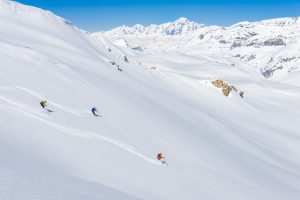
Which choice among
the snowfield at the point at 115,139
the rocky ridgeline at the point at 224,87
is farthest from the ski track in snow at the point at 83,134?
the rocky ridgeline at the point at 224,87

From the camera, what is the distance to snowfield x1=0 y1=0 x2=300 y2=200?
13.9m

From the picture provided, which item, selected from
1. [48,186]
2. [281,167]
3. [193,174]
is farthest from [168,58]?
[48,186]

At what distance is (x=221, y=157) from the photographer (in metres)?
27.9

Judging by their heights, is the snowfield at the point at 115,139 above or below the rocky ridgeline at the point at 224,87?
below

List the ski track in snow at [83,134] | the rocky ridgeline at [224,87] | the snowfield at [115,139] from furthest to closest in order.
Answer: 1. the rocky ridgeline at [224,87]
2. the ski track in snow at [83,134]
3. the snowfield at [115,139]

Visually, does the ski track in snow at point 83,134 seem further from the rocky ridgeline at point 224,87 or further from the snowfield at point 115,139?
the rocky ridgeline at point 224,87

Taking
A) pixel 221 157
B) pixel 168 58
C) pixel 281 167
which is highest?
pixel 168 58

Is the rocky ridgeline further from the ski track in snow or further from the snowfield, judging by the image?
the ski track in snow

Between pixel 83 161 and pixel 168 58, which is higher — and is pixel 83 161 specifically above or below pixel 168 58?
below

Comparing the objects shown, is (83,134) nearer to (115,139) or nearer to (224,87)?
(115,139)

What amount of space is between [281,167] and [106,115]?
15.7 m

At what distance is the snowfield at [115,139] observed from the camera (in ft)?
45.5

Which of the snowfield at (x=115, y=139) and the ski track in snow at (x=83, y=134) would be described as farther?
the ski track in snow at (x=83, y=134)

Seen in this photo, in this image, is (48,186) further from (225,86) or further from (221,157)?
(225,86)
